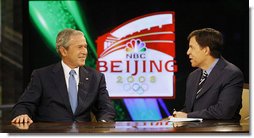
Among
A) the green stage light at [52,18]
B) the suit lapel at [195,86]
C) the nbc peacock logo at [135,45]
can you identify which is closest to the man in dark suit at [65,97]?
the suit lapel at [195,86]

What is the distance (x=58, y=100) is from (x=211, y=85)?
107 cm

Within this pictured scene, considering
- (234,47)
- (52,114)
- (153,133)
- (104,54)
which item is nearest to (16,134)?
(153,133)

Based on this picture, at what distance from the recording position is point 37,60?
4797 mm

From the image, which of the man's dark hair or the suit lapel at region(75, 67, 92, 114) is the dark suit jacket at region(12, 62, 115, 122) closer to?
the suit lapel at region(75, 67, 92, 114)

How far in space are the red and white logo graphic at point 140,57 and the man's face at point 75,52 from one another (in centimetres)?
132

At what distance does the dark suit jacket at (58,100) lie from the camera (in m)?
3.11

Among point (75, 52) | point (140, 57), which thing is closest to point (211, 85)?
point (75, 52)

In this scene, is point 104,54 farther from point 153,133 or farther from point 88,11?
point 153,133

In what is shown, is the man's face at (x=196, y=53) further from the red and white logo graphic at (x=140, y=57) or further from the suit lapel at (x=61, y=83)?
the suit lapel at (x=61, y=83)

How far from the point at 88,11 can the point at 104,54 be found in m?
0.47

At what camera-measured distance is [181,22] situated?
15.5 ft

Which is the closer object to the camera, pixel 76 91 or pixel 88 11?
pixel 76 91

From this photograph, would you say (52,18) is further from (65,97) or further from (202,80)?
(202,80)

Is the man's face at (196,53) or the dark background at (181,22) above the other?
the dark background at (181,22)
